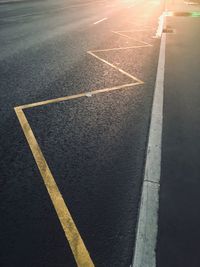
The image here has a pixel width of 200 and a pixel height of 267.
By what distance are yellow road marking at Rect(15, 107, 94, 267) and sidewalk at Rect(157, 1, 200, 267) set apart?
719mm

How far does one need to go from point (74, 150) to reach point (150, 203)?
1.50 m

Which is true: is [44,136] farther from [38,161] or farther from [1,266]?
[1,266]

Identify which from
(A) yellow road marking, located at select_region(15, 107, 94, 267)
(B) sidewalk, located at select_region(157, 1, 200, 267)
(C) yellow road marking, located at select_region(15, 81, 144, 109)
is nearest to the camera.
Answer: (A) yellow road marking, located at select_region(15, 107, 94, 267)

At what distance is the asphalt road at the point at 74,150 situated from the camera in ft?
10.3

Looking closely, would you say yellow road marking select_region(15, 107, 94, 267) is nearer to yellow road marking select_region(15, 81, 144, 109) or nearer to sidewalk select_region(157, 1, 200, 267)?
sidewalk select_region(157, 1, 200, 267)

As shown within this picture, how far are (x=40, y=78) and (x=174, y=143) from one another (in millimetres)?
4096

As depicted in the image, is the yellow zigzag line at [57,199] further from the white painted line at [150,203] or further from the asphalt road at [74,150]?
Answer: the white painted line at [150,203]

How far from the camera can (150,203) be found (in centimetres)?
368

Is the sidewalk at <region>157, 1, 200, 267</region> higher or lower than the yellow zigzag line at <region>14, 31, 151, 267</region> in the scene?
lower

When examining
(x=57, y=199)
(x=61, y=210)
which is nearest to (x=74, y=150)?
(x=57, y=199)

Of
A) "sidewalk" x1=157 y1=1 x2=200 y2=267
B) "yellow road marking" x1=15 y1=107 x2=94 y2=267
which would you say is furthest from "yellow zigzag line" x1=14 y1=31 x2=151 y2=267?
"sidewalk" x1=157 y1=1 x2=200 y2=267

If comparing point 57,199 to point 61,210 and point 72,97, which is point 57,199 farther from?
point 72,97

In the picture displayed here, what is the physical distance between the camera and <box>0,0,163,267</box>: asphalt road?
3145mm

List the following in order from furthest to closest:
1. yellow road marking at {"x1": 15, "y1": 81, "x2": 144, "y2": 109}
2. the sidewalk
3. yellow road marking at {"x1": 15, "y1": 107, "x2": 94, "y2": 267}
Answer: yellow road marking at {"x1": 15, "y1": 81, "x2": 144, "y2": 109}, the sidewalk, yellow road marking at {"x1": 15, "y1": 107, "x2": 94, "y2": 267}
